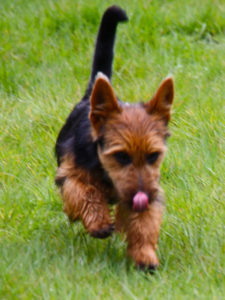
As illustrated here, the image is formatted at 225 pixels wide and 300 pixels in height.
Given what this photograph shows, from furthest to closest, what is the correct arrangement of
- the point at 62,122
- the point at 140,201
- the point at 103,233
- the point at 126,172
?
1. the point at 62,122
2. the point at 103,233
3. the point at 126,172
4. the point at 140,201

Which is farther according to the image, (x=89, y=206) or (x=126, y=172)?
(x=89, y=206)

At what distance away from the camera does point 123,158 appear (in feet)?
14.1

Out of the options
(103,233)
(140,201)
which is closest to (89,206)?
(103,233)

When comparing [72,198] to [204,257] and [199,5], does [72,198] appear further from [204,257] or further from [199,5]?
[199,5]

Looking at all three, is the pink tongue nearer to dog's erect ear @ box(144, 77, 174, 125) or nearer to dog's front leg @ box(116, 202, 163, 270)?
dog's front leg @ box(116, 202, 163, 270)

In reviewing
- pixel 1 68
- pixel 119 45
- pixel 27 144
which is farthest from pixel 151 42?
pixel 27 144

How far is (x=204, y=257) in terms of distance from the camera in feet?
14.6

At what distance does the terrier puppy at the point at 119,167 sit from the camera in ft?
13.9

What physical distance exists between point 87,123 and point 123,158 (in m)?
0.52

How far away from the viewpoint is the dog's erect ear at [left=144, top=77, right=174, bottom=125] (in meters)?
4.47

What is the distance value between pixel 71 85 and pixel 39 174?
1.58 metres

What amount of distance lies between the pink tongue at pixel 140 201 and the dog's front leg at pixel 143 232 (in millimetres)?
267

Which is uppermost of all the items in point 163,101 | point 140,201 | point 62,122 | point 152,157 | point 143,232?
point 163,101

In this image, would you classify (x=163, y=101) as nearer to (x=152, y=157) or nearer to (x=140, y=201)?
(x=152, y=157)
